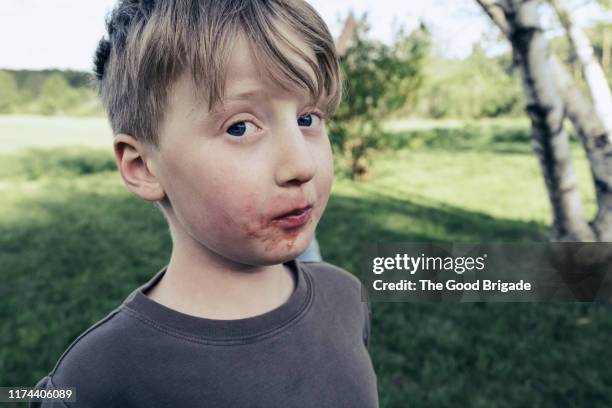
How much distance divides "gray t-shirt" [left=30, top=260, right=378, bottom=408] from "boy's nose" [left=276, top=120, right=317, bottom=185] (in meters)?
0.36

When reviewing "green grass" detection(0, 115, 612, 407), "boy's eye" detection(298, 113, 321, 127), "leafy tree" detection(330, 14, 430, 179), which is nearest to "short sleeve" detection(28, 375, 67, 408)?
"boy's eye" detection(298, 113, 321, 127)

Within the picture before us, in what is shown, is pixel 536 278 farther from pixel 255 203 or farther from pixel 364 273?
pixel 255 203

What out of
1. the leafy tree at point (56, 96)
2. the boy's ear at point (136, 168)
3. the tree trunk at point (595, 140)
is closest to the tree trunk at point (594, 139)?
the tree trunk at point (595, 140)

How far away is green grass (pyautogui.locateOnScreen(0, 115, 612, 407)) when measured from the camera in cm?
337

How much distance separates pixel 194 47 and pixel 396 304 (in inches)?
160

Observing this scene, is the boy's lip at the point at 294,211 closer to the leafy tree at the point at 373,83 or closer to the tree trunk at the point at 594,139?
the tree trunk at the point at 594,139

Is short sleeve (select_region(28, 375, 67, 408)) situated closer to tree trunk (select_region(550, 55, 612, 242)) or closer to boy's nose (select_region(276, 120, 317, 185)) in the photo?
boy's nose (select_region(276, 120, 317, 185))

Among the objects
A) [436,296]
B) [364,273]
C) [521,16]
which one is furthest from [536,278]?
[364,273]

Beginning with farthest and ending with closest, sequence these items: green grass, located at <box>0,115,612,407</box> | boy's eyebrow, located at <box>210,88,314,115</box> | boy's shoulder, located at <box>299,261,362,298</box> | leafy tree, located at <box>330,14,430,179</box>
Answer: leafy tree, located at <box>330,14,430,179</box>, green grass, located at <box>0,115,612,407</box>, boy's shoulder, located at <box>299,261,362,298</box>, boy's eyebrow, located at <box>210,88,314,115</box>

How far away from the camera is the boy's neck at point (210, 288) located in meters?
1.12

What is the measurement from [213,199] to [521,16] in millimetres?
3143

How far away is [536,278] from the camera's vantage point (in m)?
4.19

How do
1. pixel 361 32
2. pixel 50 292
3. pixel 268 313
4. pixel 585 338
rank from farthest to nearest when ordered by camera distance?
pixel 361 32
pixel 50 292
pixel 585 338
pixel 268 313

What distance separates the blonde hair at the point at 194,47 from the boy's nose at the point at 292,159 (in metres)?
0.10
